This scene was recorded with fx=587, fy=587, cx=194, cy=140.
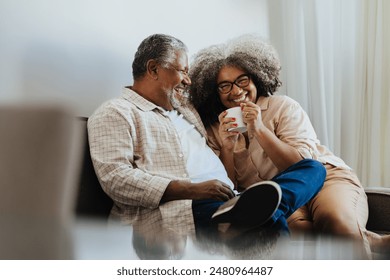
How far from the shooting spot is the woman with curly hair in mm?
1471

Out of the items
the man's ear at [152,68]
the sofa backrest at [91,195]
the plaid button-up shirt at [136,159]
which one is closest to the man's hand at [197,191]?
the plaid button-up shirt at [136,159]

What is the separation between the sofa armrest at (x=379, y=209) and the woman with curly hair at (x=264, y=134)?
0.03 metres

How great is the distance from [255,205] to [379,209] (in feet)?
1.29

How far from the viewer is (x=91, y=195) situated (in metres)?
1.44

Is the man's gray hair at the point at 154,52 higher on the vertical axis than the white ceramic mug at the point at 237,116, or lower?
higher

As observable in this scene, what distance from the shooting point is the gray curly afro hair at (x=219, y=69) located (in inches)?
59.5

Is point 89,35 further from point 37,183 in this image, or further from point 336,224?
point 336,224

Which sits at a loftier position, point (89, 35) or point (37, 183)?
point (89, 35)

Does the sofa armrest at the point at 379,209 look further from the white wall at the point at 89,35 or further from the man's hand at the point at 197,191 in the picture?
the white wall at the point at 89,35

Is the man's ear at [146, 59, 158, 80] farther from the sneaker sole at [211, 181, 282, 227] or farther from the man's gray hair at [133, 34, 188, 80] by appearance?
the sneaker sole at [211, 181, 282, 227]

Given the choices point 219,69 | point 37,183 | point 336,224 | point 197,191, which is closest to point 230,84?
point 219,69

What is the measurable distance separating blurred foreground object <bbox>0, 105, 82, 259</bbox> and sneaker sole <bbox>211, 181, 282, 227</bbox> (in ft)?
1.30
